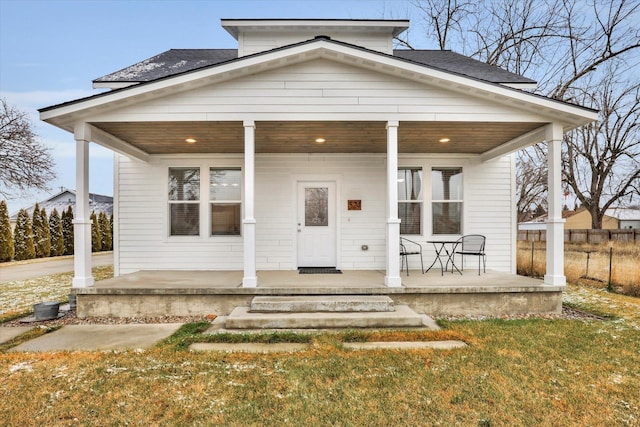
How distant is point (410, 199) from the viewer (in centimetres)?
775

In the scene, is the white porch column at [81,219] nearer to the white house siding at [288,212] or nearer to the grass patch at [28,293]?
the grass patch at [28,293]

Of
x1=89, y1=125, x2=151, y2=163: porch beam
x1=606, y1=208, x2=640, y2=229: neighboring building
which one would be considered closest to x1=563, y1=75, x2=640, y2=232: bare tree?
x1=89, y1=125, x2=151, y2=163: porch beam

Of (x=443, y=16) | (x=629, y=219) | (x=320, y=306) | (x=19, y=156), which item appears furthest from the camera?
(x=629, y=219)

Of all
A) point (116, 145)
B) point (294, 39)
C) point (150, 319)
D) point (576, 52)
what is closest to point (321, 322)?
point (150, 319)

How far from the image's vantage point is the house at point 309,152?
541cm

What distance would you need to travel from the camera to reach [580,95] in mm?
15711

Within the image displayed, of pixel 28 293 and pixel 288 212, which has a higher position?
pixel 288 212

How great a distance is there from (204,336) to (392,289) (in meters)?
2.68

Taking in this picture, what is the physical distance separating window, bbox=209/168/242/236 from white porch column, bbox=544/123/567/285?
222 inches

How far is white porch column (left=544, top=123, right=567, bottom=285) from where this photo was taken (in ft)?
18.0

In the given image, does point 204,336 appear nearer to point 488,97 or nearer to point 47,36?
point 488,97

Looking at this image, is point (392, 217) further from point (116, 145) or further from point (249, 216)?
point (116, 145)

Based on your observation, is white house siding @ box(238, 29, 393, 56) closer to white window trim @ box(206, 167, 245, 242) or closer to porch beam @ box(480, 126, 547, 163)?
white window trim @ box(206, 167, 245, 242)

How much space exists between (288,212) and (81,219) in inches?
143
